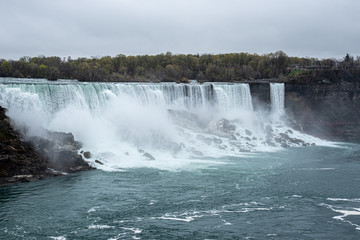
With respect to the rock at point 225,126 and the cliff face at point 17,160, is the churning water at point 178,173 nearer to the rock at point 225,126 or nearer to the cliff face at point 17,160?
the rock at point 225,126

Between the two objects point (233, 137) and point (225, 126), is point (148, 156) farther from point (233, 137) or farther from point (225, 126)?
point (225, 126)

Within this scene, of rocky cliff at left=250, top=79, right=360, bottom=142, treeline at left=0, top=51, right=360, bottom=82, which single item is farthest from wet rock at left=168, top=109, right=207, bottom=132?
treeline at left=0, top=51, right=360, bottom=82

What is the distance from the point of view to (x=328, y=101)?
57.0 m

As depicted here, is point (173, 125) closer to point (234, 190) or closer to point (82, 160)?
point (82, 160)

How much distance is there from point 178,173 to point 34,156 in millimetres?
10570

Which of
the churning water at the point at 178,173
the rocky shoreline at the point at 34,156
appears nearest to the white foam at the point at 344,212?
the churning water at the point at 178,173

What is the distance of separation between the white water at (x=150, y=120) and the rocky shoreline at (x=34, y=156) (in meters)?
1.74

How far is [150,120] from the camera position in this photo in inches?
1673

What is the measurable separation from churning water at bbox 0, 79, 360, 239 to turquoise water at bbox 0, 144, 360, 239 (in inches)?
2.4

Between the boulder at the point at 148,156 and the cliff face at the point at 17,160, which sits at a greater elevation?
the cliff face at the point at 17,160

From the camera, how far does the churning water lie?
18953mm

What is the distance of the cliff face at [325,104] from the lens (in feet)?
185

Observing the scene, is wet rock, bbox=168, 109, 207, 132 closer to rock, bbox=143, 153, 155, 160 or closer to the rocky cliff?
rock, bbox=143, 153, 155, 160

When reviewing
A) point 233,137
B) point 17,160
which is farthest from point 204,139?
point 17,160
